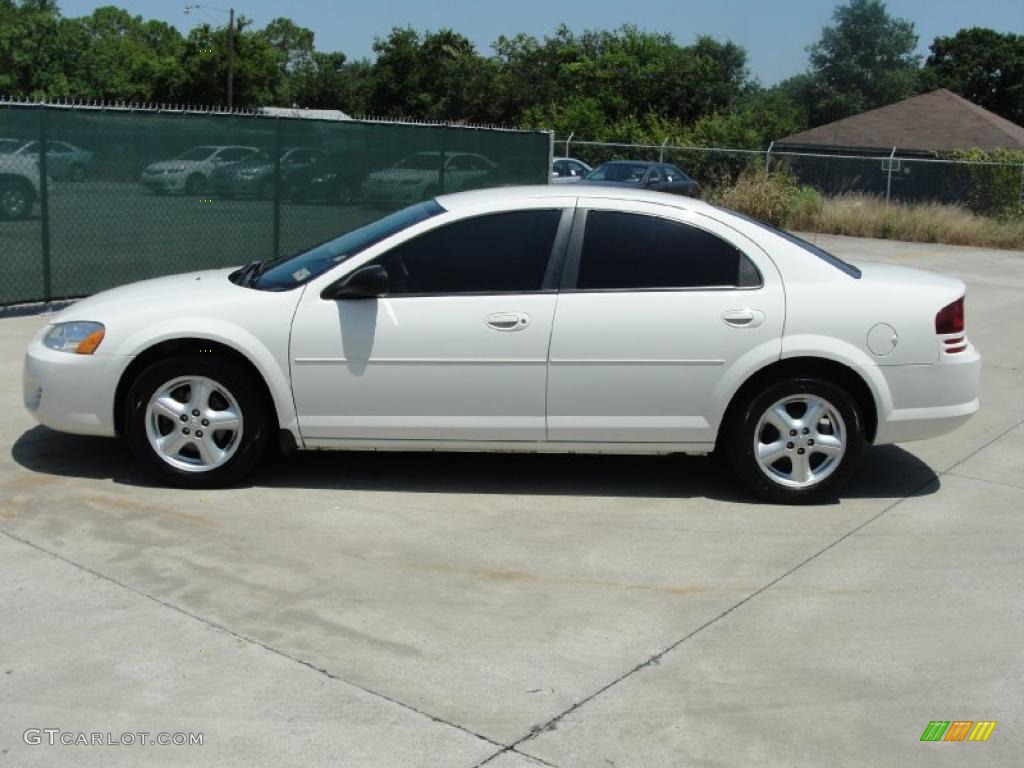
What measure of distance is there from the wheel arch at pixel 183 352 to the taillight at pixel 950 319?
349 cm

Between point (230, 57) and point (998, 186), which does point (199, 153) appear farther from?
point (230, 57)

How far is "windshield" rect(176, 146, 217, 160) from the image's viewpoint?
40.9 ft

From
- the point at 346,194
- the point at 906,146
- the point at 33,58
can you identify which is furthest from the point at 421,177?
the point at 33,58

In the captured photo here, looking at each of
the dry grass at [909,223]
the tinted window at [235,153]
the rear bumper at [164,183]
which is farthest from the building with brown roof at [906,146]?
the rear bumper at [164,183]

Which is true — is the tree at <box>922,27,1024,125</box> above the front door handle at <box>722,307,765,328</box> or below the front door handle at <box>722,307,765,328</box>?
above

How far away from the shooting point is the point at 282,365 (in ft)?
20.7

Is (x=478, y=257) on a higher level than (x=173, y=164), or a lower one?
lower

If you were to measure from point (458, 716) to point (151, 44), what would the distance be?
388 ft

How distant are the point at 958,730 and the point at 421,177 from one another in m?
11.4

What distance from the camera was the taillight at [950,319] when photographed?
646 cm

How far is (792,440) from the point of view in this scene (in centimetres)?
646

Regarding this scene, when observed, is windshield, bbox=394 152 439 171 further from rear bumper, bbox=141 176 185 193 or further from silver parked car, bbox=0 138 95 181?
silver parked car, bbox=0 138 95 181

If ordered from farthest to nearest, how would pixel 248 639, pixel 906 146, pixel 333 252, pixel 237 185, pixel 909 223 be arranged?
pixel 906 146, pixel 909 223, pixel 237 185, pixel 333 252, pixel 248 639
